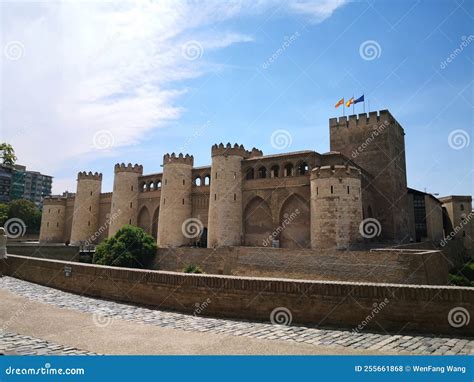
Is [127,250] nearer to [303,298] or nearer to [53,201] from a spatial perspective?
[303,298]

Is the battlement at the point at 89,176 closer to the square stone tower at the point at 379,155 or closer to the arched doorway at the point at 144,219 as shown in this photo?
the arched doorway at the point at 144,219

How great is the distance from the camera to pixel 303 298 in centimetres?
755

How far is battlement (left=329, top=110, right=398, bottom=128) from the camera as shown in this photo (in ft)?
101

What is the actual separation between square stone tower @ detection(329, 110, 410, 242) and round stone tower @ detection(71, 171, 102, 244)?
92.4ft

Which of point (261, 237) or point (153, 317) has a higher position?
point (261, 237)

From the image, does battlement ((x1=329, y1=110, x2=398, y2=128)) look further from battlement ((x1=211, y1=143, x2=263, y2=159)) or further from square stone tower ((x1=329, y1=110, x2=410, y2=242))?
battlement ((x1=211, y1=143, x2=263, y2=159))

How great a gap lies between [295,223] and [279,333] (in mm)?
20248

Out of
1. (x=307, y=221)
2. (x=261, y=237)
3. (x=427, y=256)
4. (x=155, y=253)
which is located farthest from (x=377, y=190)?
(x=155, y=253)

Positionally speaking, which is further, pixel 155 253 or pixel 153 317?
pixel 155 253

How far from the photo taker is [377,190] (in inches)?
1213

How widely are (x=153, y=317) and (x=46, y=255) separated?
26.5 m

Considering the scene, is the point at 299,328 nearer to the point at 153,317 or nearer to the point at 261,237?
the point at 153,317

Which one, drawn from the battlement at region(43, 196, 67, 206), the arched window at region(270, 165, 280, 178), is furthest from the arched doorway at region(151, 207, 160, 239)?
the battlement at region(43, 196, 67, 206)

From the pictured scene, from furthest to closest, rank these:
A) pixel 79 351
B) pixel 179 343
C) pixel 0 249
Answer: pixel 0 249 < pixel 179 343 < pixel 79 351
